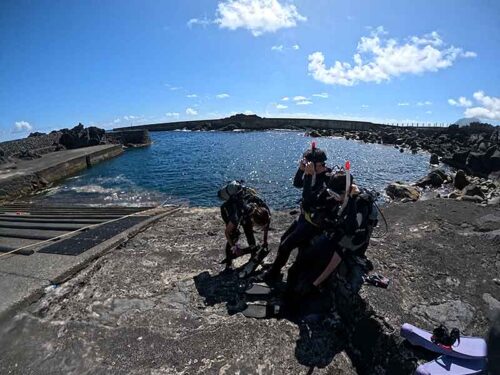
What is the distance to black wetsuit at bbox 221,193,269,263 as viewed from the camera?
5.94 metres

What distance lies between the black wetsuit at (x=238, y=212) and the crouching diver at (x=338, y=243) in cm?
143

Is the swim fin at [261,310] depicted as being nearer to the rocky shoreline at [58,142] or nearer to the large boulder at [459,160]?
the rocky shoreline at [58,142]

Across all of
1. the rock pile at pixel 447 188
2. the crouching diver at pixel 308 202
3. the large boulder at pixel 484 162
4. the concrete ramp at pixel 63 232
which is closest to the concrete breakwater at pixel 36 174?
the concrete ramp at pixel 63 232

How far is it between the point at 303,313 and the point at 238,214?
2079 millimetres

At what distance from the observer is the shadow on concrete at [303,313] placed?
391 cm

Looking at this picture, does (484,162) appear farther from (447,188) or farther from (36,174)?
(36,174)

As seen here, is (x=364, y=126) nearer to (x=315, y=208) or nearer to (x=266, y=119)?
(x=266, y=119)

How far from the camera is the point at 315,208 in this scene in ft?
15.8

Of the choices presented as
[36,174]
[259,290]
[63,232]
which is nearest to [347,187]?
[259,290]

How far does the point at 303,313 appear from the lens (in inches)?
185

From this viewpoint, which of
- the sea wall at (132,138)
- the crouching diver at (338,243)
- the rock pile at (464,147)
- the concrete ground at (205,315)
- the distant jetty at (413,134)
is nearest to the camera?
the concrete ground at (205,315)

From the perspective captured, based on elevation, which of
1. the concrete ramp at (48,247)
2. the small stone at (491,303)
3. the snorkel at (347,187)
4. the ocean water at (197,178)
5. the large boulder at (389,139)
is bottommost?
the ocean water at (197,178)

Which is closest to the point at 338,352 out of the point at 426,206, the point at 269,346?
the point at 269,346

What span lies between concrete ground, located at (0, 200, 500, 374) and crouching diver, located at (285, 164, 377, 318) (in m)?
0.38
